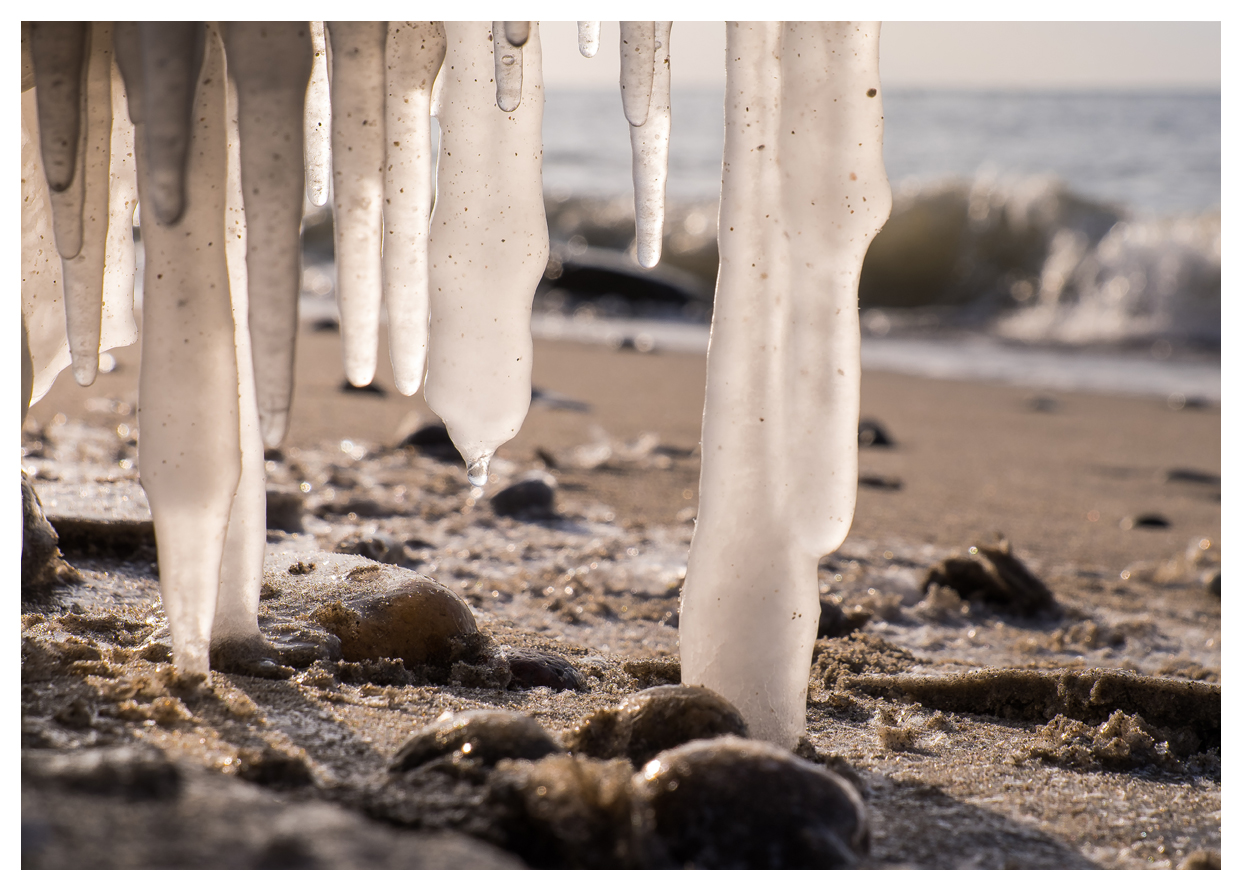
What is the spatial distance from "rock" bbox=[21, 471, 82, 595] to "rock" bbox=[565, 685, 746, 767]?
4.60ft

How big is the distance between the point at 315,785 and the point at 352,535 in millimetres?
1690

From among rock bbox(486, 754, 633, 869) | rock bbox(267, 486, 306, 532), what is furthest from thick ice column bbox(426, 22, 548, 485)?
rock bbox(267, 486, 306, 532)

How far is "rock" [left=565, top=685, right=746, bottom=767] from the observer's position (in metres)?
1.76

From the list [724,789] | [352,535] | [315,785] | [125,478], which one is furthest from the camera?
[125,478]

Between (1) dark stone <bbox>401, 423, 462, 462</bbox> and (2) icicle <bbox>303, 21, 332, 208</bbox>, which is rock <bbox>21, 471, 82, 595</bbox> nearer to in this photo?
(2) icicle <bbox>303, 21, 332, 208</bbox>

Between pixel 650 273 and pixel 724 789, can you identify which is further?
pixel 650 273

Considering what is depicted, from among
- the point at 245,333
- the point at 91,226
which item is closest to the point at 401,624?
the point at 245,333

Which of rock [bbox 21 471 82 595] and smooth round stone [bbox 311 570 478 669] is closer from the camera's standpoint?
smooth round stone [bbox 311 570 478 669]

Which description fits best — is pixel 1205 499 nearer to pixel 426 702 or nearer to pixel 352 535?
pixel 352 535

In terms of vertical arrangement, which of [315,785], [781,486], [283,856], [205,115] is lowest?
[315,785]

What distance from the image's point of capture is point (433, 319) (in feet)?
6.78

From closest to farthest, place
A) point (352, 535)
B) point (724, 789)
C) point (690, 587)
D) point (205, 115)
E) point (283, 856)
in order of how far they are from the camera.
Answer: point (283, 856)
point (724, 789)
point (205, 115)
point (690, 587)
point (352, 535)

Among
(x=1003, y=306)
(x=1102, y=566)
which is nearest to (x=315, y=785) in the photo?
(x=1102, y=566)

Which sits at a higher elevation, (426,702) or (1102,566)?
(426,702)
